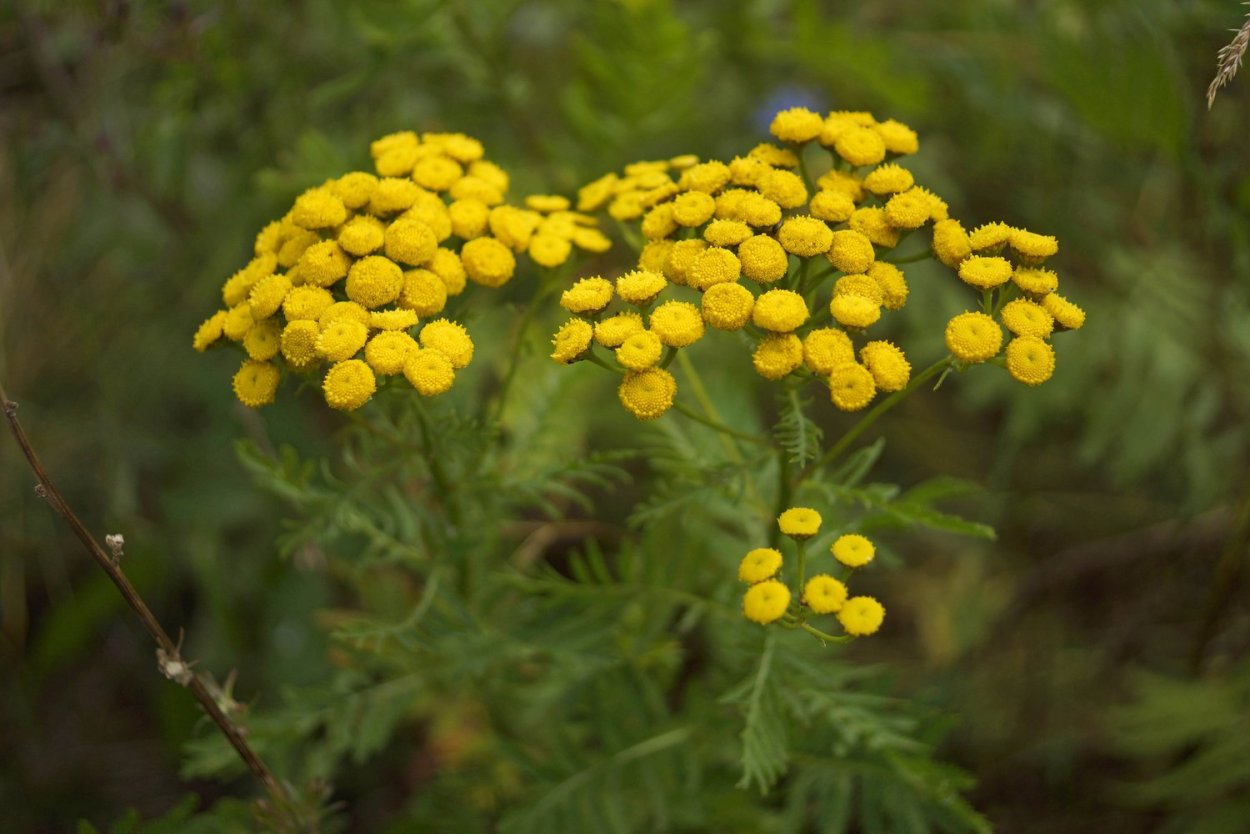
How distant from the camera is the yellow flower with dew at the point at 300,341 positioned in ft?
5.98

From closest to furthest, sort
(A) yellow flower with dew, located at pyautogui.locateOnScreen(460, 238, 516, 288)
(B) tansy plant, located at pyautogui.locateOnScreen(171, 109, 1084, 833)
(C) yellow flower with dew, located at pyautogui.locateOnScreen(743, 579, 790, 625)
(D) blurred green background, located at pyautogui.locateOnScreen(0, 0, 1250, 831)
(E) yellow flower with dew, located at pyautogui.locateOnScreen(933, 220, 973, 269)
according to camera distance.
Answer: (C) yellow flower with dew, located at pyautogui.locateOnScreen(743, 579, 790, 625) → (B) tansy plant, located at pyautogui.locateOnScreen(171, 109, 1084, 833) → (E) yellow flower with dew, located at pyautogui.locateOnScreen(933, 220, 973, 269) → (A) yellow flower with dew, located at pyautogui.locateOnScreen(460, 238, 516, 288) → (D) blurred green background, located at pyautogui.locateOnScreen(0, 0, 1250, 831)

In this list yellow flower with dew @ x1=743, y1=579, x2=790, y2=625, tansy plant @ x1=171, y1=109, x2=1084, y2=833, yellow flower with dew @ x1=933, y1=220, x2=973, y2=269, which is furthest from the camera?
yellow flower with dew @ x1=933, y1=220, x2=973, y2=269

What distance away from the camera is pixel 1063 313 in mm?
1853

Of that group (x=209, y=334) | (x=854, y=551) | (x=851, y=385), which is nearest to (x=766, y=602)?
(x=854, y=551)

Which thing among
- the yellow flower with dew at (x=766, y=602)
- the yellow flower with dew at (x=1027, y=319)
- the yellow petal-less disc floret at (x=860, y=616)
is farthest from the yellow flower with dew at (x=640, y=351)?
the yellow flower with dew at (x=1027, y=319)

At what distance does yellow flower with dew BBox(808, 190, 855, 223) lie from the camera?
1.93 m

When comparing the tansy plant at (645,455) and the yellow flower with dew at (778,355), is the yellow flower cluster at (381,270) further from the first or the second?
the yellow flower with dew at (778,355)

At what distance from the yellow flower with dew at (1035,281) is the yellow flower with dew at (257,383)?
1.43m

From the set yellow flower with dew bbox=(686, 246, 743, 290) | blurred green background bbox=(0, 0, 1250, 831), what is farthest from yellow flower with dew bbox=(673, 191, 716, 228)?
blurred green background bbox=(0, 0, 1250, 831)

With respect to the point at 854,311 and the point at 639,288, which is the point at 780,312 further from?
the point at 639,288

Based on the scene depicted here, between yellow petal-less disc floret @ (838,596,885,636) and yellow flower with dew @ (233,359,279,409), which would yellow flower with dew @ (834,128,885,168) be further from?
yellow flower with dew @ (233,359,279,409)

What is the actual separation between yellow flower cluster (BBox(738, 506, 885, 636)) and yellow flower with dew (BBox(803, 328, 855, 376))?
10.3 inches

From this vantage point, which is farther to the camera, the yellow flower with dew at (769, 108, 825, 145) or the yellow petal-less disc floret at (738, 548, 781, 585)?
the yellow flower with dew at (769, 108, 825, 145)

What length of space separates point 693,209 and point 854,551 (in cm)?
73
